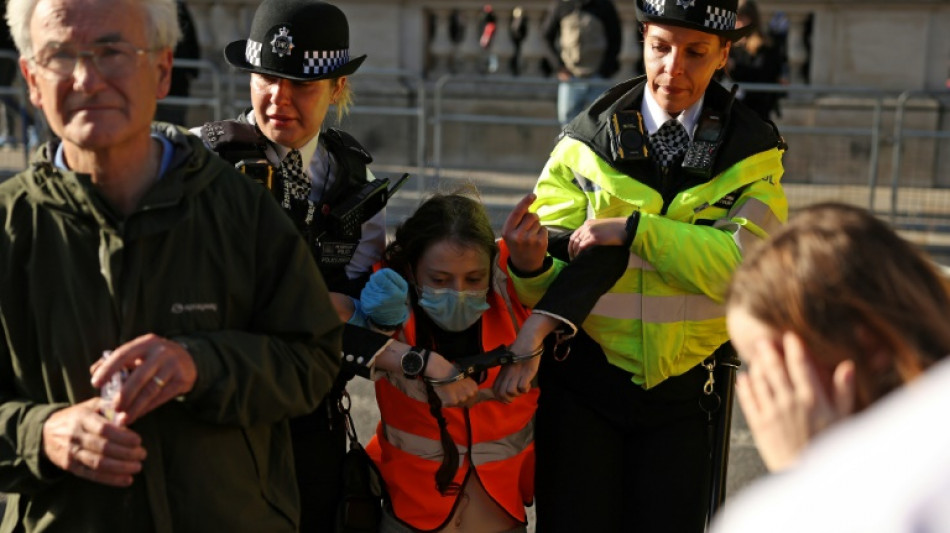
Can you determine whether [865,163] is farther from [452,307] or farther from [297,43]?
[297,43]

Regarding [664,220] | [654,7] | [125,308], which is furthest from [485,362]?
[125,308]

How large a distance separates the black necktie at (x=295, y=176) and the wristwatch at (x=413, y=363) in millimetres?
536

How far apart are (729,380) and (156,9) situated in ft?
6.77

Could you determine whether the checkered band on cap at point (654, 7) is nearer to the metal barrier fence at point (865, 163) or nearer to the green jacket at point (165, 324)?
the green jacket at point (165, 324)

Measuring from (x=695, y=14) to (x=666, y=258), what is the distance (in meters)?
0.70

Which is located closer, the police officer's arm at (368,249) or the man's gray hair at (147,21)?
the man's gray hair at (147,21)

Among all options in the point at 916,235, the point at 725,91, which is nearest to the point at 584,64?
the point at 916,235

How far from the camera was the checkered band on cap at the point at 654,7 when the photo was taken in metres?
3.66

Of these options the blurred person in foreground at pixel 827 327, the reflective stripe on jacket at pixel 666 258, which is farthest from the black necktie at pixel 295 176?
the blurred person in foreground at pixel 827 327

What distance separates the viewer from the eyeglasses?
258 cm

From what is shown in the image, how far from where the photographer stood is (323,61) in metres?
3.58

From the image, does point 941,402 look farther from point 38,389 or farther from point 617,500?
point 617,500

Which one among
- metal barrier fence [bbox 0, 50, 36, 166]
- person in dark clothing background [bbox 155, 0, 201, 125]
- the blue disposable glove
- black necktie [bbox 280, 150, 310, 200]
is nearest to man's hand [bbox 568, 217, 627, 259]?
the blue disposable glove

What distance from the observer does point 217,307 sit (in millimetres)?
2688
